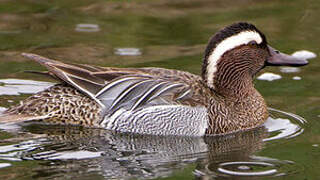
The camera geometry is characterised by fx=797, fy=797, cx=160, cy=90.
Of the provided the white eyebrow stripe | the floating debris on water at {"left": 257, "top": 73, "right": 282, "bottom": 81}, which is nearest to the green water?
the floating debris on water at {"left": 257, "top": 73, "right": 282, "bottom": 81}

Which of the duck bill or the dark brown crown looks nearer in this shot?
the dark brown crown

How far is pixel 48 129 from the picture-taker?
924 centimetres

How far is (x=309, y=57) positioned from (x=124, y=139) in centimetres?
382

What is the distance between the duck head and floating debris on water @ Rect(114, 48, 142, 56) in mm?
2424

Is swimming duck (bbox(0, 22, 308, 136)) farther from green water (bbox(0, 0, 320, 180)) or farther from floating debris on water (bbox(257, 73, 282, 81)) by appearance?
floating debris on water (bbox(257, 73, 282, 81))

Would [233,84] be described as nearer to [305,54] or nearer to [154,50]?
[305,54]

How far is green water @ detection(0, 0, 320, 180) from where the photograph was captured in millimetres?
7965

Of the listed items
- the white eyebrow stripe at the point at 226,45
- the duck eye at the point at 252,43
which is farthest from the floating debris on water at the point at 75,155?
the duck eye at the point at 252,43

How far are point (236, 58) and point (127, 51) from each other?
2.73 metres

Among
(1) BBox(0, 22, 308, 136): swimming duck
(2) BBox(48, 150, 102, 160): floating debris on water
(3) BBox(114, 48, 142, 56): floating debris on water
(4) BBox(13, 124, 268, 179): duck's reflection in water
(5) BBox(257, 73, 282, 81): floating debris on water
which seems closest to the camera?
(4) BBox(13, 124, 268, 179): duck's reflection in water

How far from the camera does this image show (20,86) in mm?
10375

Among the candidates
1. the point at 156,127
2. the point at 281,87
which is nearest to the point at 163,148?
the point at 156,127

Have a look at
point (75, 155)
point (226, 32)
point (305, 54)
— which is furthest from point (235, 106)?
point (305, 54)

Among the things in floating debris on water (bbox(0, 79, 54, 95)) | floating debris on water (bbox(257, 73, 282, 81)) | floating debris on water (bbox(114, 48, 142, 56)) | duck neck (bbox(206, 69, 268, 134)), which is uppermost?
floating debris on water (bbox(114, 48, 142, 56))
